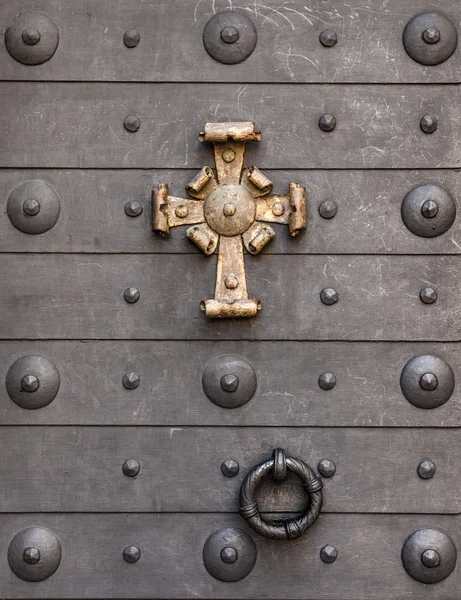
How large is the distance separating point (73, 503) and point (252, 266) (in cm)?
66

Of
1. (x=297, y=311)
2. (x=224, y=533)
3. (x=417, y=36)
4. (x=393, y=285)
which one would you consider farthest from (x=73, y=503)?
(x=417, y=36)

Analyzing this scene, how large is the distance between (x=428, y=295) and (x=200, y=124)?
64cm

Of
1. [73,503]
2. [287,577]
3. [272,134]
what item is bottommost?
[287,577]

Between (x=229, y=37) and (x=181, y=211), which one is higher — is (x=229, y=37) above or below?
above

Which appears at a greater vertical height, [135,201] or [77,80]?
[77,80]

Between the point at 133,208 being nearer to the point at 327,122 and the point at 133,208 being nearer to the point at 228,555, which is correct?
the point at 327,122

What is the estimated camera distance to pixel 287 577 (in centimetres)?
A: 219

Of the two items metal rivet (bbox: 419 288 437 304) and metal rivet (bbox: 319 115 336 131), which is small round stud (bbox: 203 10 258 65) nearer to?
metal rivet (bbox: 319 115 336 131)

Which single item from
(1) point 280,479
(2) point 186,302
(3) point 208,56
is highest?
(3) point 208,56

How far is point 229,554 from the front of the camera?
2.15 meters

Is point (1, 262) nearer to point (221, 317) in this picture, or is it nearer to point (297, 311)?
point (221, 317)

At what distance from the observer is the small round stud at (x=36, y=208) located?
2.20 metres

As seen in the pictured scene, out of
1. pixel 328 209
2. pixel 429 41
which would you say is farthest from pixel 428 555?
pixel 429 41

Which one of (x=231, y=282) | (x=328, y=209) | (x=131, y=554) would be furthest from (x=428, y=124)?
(x=131, y=554)
